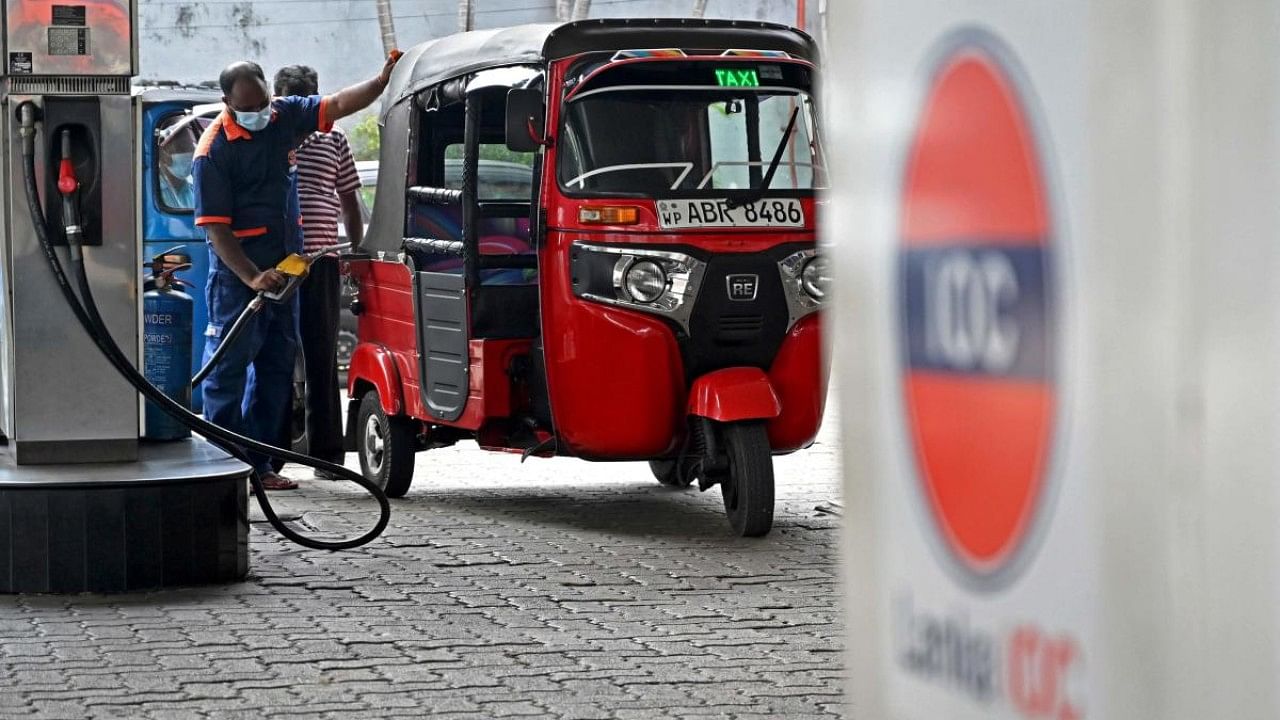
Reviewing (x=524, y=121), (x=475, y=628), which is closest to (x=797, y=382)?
(x=524, y=121)

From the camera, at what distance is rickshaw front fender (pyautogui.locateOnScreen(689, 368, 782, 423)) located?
747 centimetres

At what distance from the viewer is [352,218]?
9.95 metres

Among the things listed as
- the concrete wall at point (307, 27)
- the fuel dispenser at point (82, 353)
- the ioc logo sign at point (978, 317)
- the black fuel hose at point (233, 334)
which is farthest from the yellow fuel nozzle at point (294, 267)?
the concrete wall at point (307, 27)

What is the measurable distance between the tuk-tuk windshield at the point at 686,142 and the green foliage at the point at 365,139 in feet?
76.6

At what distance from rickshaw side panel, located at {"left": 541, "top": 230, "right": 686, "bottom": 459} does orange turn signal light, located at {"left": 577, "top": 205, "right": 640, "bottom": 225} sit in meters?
0.12

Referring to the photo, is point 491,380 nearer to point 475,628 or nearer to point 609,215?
point 609,215

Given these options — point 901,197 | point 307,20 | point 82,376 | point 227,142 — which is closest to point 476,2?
point 307,20

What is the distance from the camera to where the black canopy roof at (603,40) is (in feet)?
25.6

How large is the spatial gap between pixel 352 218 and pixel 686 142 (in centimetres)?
263

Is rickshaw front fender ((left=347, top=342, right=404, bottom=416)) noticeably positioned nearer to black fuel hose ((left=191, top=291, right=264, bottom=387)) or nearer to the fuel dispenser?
black fuel hose ((left=191, top=291, right=264, bottom=387))

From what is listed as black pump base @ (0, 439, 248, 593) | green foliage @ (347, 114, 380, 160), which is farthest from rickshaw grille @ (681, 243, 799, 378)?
green foliage @ (347, 114, 380, 160)

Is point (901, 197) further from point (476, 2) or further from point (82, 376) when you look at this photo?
point (476, 2)

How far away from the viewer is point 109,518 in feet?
20.9

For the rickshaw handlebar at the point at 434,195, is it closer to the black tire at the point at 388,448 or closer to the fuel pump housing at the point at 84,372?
the black tire at the point at 388,448
